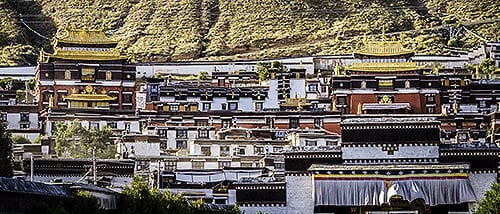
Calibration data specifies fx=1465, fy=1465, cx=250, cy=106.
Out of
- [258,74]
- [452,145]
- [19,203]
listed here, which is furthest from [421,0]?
[19,203]

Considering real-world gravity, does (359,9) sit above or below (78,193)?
above

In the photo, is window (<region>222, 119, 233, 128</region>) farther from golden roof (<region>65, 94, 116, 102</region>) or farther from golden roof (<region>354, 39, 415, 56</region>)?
golden roof (<region>354, 39, 415, 56</region>)

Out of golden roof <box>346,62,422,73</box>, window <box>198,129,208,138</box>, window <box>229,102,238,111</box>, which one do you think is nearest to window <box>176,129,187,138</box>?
window <box>198,129,208,138</box>

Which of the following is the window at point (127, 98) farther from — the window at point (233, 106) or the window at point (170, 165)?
the window at point (170, 165)

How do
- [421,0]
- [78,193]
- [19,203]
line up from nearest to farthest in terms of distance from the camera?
[19,203] < [78,193] < [421,0]

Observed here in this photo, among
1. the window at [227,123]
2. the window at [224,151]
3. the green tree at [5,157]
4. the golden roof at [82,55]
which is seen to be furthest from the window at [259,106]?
the green tree at [5,157]

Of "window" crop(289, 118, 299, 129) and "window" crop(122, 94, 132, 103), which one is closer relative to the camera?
"window" crop(289, 118, 299, 129)

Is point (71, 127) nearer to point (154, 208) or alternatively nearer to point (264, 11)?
point (154, 208)
